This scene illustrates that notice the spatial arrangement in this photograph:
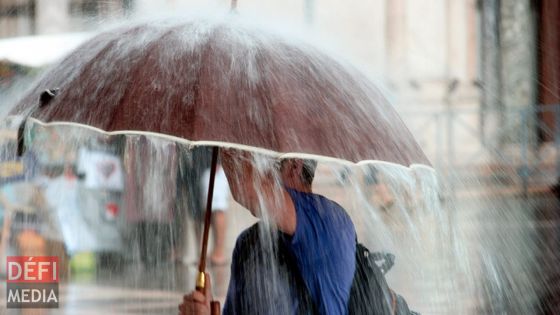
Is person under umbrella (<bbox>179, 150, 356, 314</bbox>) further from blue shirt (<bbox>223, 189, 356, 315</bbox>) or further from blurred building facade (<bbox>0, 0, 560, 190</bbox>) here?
blurred building facade (<bbox>0, 0, 560, 190</bbox>)

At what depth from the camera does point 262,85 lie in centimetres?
258

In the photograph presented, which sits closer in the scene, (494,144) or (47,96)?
(47,96)

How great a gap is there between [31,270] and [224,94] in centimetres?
431

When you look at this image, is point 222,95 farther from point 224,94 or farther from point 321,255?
point 321,255

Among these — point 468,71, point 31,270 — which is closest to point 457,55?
point 468,71

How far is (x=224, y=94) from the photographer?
8.35 feet

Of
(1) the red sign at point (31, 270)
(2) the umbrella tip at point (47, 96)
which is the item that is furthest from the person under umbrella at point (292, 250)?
(1) the red sign at point (31, 270)

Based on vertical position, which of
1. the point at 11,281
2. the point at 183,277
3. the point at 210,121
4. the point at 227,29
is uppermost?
the point at 227,29

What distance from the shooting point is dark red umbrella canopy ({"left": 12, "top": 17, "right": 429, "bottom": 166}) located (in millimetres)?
2504

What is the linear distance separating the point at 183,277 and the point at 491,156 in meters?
7.65

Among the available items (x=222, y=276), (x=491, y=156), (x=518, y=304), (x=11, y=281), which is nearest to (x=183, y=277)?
(x=222, y=276)

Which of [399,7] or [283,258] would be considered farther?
[399,7]

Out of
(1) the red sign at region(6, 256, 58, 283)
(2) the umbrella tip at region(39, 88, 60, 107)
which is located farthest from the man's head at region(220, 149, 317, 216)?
(1) the red sign at region(6, 256, 58, 283)

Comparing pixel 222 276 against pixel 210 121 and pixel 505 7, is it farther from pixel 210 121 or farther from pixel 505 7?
pixel 505 7
